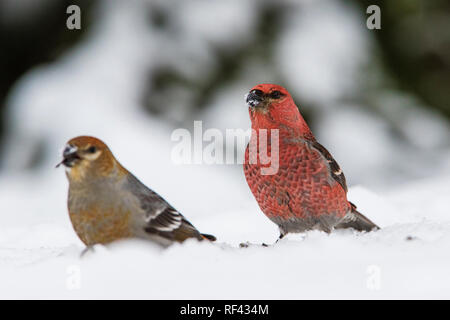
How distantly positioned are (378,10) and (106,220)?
10.6ft

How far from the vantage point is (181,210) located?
15.0 feet

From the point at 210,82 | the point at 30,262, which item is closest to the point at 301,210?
the point at 30,262

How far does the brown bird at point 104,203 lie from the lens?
1.99m

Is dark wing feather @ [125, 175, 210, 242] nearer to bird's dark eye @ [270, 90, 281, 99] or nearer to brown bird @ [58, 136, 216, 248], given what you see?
brown bird @ [58, 136, 216, 248]

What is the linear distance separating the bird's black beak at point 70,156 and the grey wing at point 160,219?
8.5 inches

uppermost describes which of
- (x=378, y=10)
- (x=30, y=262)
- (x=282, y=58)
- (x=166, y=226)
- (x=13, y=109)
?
(x=378, y=10)

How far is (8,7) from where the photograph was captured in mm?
5102

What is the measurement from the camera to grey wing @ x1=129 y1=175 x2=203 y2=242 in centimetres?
207

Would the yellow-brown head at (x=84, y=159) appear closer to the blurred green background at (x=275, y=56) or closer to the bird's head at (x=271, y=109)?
the bird's head at (x=271, y=109)

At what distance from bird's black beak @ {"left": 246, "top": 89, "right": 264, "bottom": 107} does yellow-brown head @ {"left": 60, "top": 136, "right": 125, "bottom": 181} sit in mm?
693

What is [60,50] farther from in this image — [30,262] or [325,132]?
[30,262]

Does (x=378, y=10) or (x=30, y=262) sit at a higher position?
(x=378, y=10)

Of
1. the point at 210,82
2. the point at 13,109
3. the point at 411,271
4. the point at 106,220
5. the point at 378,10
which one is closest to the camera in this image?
the point at 411,271

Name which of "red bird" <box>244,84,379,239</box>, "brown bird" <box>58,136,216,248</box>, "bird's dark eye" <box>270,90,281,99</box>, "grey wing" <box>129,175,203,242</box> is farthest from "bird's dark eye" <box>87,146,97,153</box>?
"bird's dark eye" <box>270,90,281,99</box>
